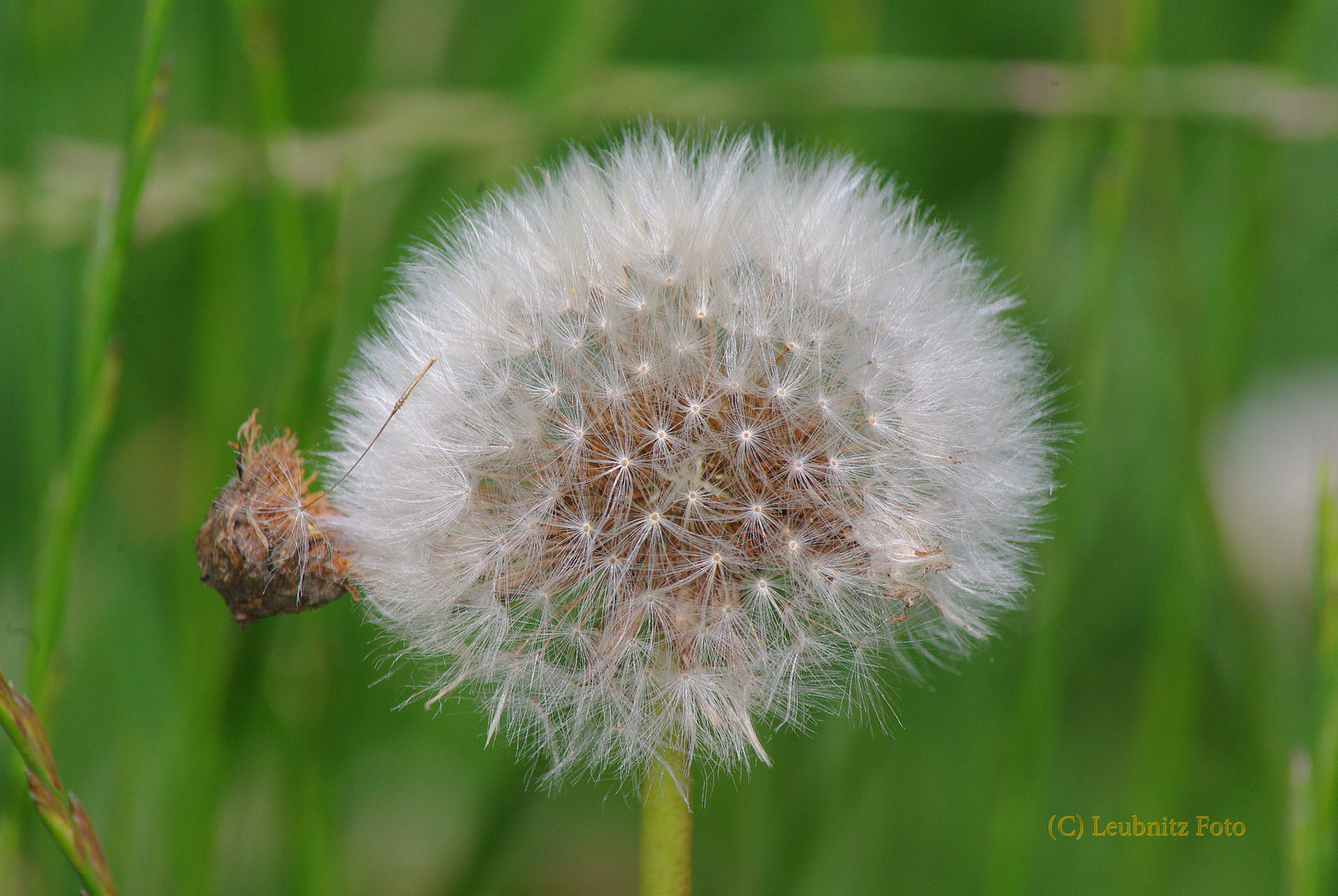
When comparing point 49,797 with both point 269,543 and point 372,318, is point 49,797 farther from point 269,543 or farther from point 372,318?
point 372,318

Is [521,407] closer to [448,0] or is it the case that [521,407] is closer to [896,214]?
[896,214]

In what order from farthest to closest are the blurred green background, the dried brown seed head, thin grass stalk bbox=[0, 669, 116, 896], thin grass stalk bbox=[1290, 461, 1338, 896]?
the blurred green background, the dried brown seed head, thin grass stalk bbox=[1290, 461, 1338, 896], thin grass stalk bbox=[0, 669, 116, 896]

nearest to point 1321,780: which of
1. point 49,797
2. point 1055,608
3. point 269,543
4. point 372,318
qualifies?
point 1055,608

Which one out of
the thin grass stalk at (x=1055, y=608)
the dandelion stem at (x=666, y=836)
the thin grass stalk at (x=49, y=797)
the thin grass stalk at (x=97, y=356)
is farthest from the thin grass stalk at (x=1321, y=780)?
the thin grass stalk at (x=97, y=356)

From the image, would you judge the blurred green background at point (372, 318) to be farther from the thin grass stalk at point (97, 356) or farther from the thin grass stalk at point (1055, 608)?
the thin grass stalk at point (97, 356)

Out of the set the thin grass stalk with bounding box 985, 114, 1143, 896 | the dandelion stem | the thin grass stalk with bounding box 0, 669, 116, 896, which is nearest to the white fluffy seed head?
the dandelion stem

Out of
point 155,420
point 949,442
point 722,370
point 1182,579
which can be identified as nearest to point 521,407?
point 722,370

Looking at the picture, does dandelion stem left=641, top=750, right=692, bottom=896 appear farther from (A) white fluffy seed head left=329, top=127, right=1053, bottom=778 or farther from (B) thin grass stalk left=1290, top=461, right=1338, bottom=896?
(B) thin grass stalk left=1290, top=461, right=1338, bottom=896

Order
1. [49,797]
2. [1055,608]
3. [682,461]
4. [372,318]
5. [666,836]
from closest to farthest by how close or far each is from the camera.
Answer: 1. [49,797]
2. [666,836]
3. [682,461]
4. [1055,608]
5. [372,318]
